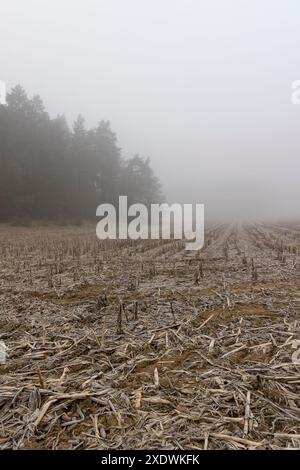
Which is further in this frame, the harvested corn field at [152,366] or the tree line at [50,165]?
the tree line at [50,165]

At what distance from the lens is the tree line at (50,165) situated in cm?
4031

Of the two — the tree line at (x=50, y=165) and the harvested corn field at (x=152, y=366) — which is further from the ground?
the tree line at (x=50, y=165)

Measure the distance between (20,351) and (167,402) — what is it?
7.97ft

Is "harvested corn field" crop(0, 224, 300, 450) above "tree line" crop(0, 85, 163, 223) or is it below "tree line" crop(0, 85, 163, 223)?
below

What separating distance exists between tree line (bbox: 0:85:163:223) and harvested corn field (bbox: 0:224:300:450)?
112 ft

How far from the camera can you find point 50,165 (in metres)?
44.1

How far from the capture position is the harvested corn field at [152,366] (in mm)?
3202

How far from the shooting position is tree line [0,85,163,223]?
40.3 metres

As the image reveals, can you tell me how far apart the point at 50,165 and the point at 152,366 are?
42.6 meters

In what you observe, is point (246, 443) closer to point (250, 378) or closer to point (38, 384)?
point (250, 378)

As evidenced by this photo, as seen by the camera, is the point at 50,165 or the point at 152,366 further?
the point at 50,165

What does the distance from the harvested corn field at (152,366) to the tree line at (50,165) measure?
112ft

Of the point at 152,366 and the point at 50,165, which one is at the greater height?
the point at 50,165
